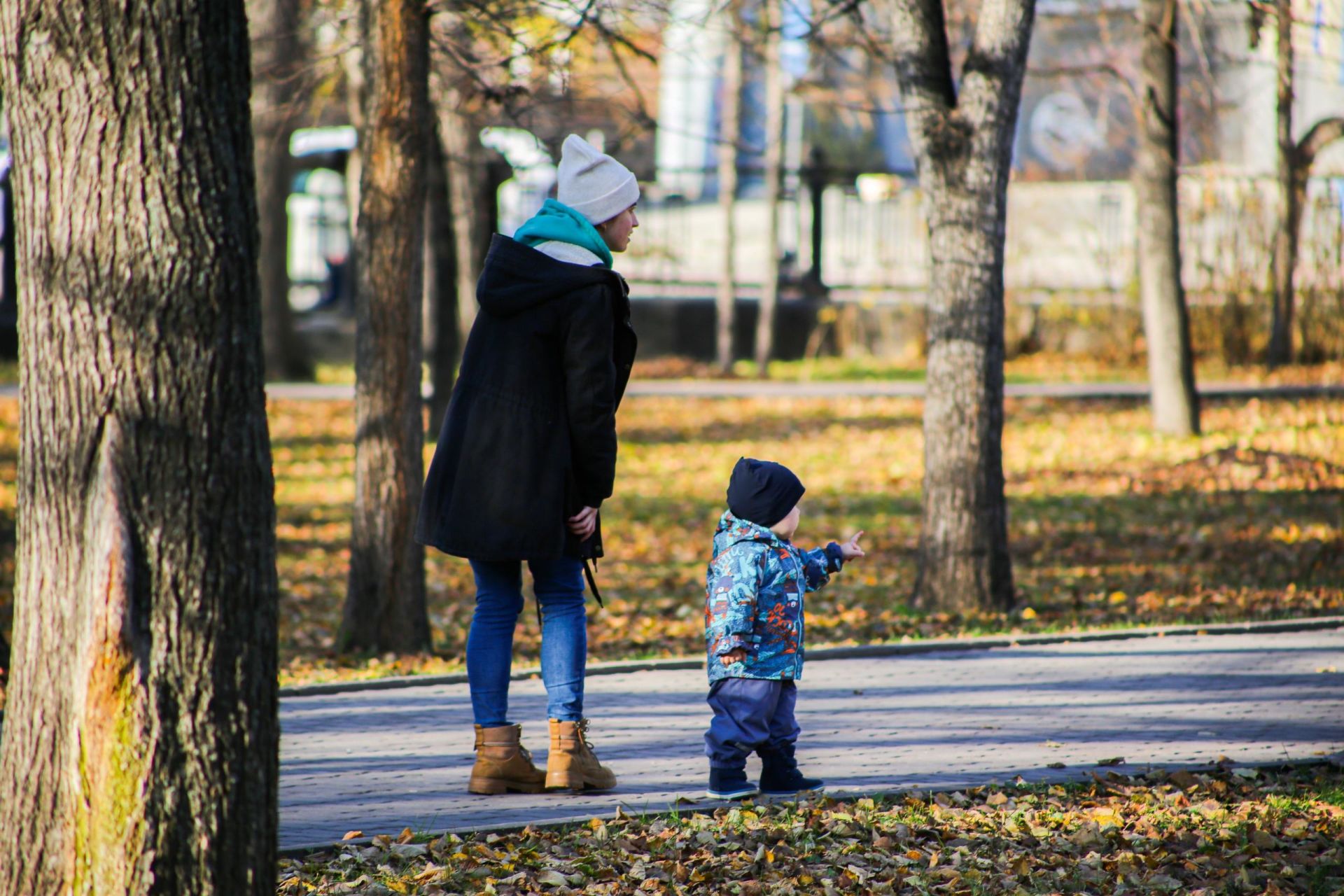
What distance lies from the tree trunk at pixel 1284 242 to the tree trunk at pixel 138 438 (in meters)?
11.0

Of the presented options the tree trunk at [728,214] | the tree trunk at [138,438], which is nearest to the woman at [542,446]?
the tree trunk at [138,438]

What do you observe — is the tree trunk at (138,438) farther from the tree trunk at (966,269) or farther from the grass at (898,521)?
the tree trunk at (966,269)

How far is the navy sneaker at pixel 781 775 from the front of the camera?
14.9 ft

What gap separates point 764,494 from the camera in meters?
4.40

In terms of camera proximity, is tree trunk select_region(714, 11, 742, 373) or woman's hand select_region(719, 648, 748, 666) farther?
tree trunk select_region(714, 11, 742, 373)

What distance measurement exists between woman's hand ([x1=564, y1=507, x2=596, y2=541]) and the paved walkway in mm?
852

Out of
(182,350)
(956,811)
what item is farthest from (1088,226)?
(182,350)

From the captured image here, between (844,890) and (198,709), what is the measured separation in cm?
180

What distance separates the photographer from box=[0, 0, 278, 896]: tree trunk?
2.90 meters

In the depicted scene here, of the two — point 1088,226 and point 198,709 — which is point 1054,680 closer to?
point 198,709

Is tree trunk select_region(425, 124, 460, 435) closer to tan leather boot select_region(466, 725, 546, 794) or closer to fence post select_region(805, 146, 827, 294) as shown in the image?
fence post select_region(805, 146, 827, 294)

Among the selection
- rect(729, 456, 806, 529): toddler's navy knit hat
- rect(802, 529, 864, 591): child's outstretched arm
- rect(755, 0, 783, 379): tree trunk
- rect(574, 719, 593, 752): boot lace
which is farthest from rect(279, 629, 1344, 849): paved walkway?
rect(755, 0, 783, 379): tree trunk

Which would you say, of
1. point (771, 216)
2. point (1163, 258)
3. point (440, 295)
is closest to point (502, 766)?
point (440, 295)

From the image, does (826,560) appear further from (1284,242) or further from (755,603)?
(1284,242)
